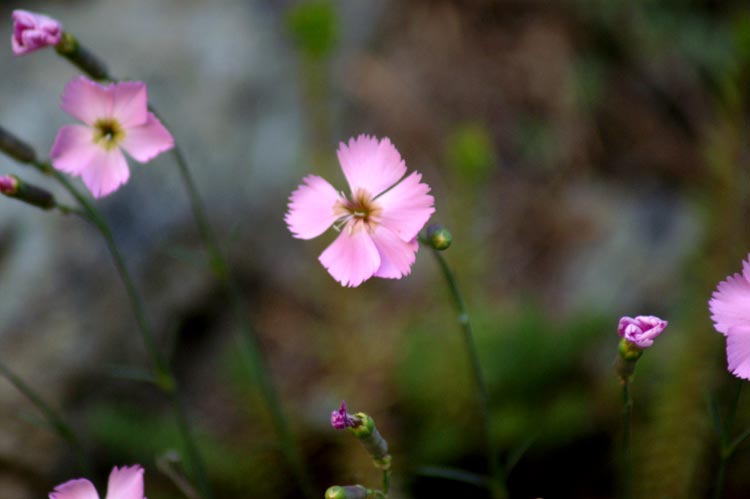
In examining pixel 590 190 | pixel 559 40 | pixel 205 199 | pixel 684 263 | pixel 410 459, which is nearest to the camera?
pixel 410 459

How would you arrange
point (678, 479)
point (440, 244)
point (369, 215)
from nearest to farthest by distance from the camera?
point (440, 244) → point (369, 215) → point (678, 479)

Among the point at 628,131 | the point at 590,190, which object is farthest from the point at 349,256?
the point at 628,131

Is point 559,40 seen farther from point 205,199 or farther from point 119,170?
point 119,170

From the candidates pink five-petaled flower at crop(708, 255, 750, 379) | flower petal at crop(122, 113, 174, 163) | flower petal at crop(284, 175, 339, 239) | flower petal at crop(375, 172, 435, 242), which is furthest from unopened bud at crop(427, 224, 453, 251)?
flower petal at crop(122, 113, 174, 163)

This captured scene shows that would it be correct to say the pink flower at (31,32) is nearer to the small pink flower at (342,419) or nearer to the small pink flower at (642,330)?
the small pink flower at (342,419)

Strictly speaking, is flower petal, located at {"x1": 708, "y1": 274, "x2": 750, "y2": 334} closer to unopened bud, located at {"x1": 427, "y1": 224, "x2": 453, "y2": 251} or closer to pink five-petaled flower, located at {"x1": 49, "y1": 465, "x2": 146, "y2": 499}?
unopened bud, located at {"x1": 427, "y1": 224, "x2": 453, "y2": 251}

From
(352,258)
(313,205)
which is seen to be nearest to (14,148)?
(313,205)
